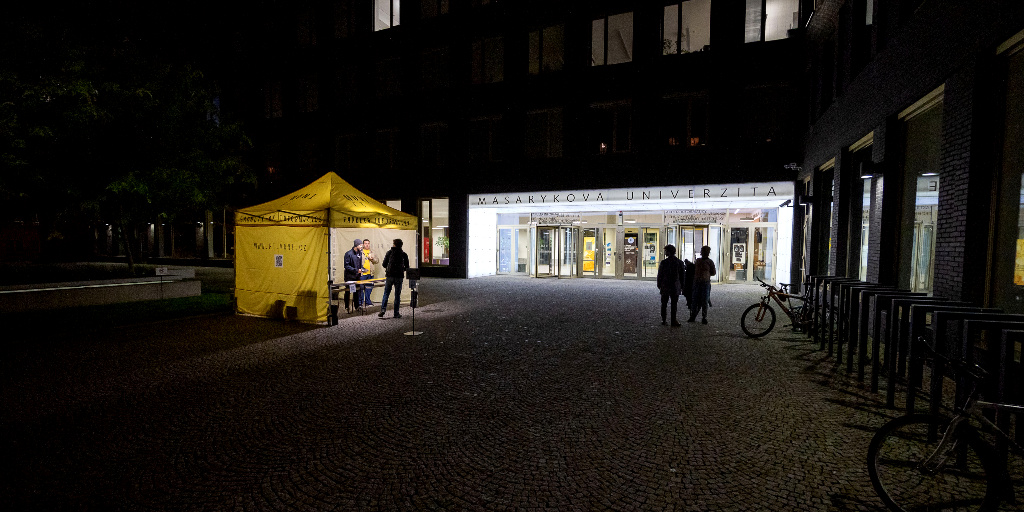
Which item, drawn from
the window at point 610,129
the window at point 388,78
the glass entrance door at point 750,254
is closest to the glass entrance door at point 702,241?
the glass entrance door at point 750,254

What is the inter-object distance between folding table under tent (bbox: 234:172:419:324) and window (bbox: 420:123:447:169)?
1112cm

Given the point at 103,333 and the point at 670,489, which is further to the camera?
the point at 103,333

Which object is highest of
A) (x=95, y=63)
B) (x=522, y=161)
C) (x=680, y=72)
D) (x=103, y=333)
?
(x=680, y=72)

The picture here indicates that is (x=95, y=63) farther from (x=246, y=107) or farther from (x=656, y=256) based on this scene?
(x=656, y=256)

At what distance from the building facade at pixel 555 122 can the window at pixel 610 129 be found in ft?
0.19

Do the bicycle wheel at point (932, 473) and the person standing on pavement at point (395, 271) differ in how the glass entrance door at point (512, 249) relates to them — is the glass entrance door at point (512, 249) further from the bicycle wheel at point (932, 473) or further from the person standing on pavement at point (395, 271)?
the bicycle wheel at point (932, 473)

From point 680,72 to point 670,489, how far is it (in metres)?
18.1

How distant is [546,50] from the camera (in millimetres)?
20844

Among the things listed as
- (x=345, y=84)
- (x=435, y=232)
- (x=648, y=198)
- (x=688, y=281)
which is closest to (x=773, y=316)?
(x=688, y=281)

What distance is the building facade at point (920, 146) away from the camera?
5.95 meters

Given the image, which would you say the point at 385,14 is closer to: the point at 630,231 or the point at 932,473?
the point at 630,231

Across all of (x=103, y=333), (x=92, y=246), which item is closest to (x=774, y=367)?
(x=103, y=333)

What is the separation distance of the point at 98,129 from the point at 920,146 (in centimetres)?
1911

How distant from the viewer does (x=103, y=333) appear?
9164mm
